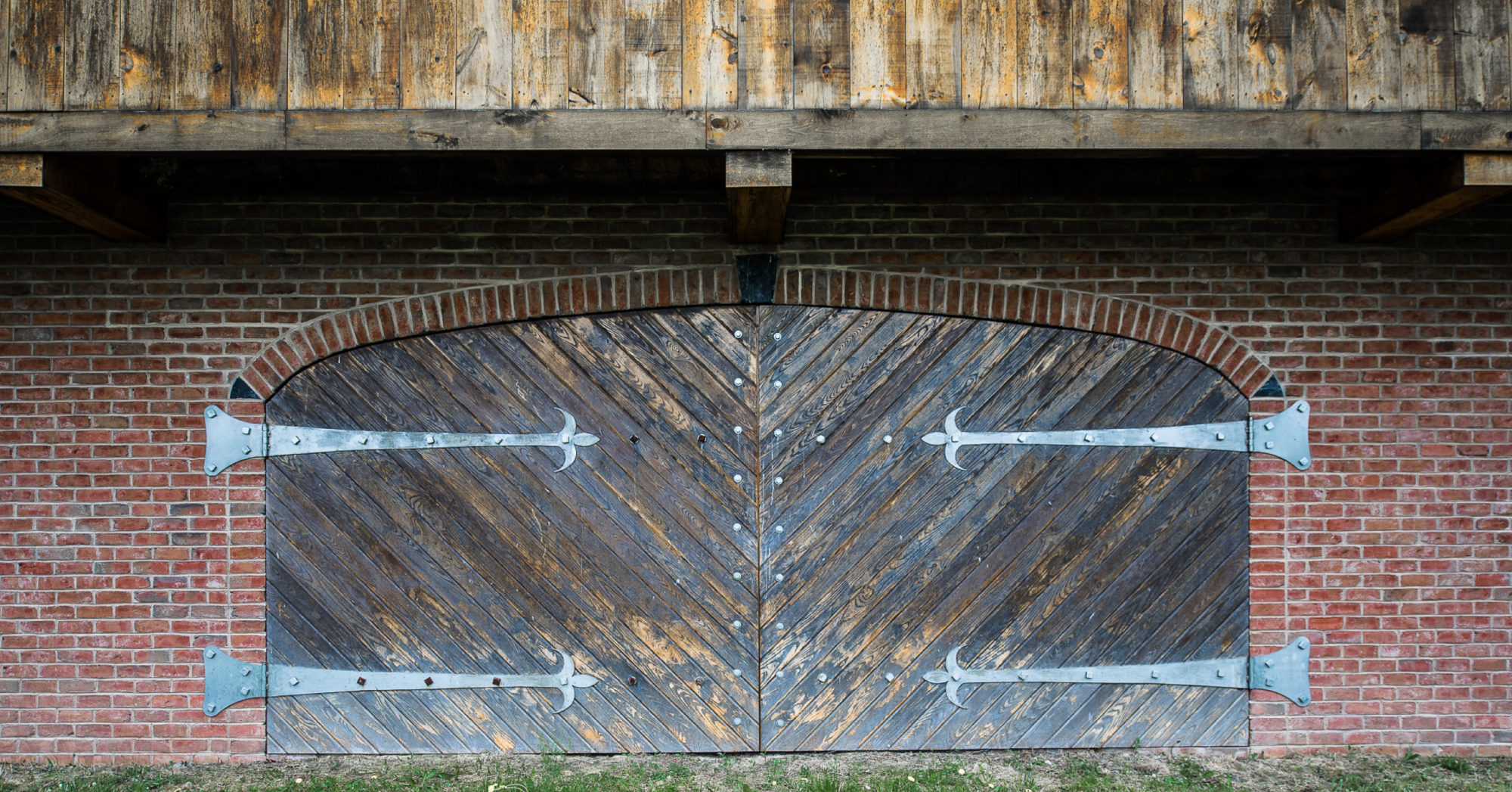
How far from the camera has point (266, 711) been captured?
3848mm

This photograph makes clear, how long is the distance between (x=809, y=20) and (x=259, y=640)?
11.8ft

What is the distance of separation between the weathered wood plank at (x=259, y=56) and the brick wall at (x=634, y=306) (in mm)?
747

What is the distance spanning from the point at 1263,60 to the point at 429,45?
125 inches

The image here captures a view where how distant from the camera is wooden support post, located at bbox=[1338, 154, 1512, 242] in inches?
125

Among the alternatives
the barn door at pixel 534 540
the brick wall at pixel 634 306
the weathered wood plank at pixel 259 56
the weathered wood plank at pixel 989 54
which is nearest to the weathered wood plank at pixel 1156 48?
the weathered wood plank at pixel 989 54

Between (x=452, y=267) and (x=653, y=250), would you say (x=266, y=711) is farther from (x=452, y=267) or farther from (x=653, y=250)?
(x=653, y=250)

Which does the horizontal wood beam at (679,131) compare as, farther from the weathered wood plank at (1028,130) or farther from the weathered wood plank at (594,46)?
the weathered wood plank at (594,46)

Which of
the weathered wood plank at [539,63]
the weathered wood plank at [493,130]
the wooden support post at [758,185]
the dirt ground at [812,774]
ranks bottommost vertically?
the dirt ground at [812,774]

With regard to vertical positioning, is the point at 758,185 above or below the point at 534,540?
above

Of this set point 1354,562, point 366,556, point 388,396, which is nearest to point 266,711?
point 366,556

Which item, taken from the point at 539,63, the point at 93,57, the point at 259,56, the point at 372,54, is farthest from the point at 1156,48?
the point at 93,57

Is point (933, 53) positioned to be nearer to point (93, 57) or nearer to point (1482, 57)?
point (1482, 57)

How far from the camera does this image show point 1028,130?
3.15m

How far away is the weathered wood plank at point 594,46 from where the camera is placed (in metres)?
3.18
